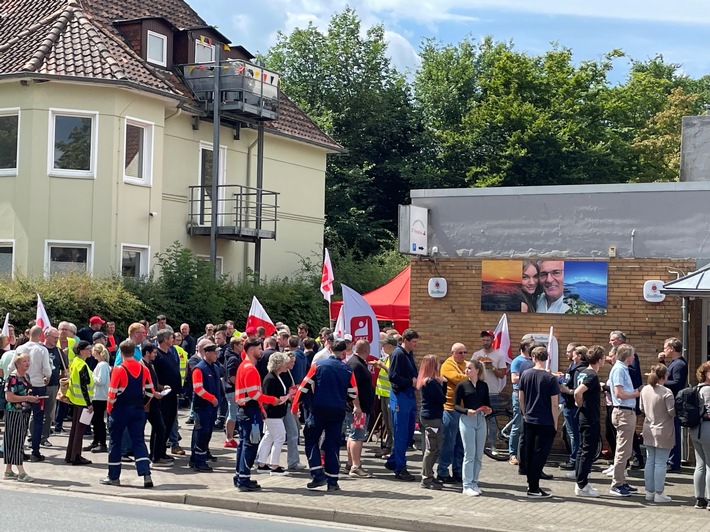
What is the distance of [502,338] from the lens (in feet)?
53.8

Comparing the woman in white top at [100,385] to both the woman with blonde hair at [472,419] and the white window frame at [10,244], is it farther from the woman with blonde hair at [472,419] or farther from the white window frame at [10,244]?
the white window frame at [10,244]

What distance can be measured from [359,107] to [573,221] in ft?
101

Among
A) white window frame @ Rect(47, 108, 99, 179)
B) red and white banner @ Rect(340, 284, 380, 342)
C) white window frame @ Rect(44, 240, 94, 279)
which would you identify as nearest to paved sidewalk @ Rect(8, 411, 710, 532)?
red and white banner @ Rect(340, 284, 380, 342)

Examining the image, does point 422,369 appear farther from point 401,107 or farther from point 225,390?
point 401,107

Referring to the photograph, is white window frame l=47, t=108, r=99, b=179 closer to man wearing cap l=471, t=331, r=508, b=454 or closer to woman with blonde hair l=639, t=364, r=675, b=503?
man wearing cap l=471, t=331, r=508, b=454

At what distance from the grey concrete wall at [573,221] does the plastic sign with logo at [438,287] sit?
463mm

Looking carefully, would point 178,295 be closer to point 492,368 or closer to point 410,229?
point 410,229

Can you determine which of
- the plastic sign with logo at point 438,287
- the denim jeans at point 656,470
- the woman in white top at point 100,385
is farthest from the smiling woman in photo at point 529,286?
the woman in white top at point 100,385

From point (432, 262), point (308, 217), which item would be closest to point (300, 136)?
point (308, 217)

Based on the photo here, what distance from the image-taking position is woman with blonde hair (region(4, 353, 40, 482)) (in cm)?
1286

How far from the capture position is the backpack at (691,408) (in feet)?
38.5

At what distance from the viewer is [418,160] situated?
4700 cm

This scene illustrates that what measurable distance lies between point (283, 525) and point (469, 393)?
10.4 feet

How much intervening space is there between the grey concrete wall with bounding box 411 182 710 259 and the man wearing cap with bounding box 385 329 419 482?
3.99m
